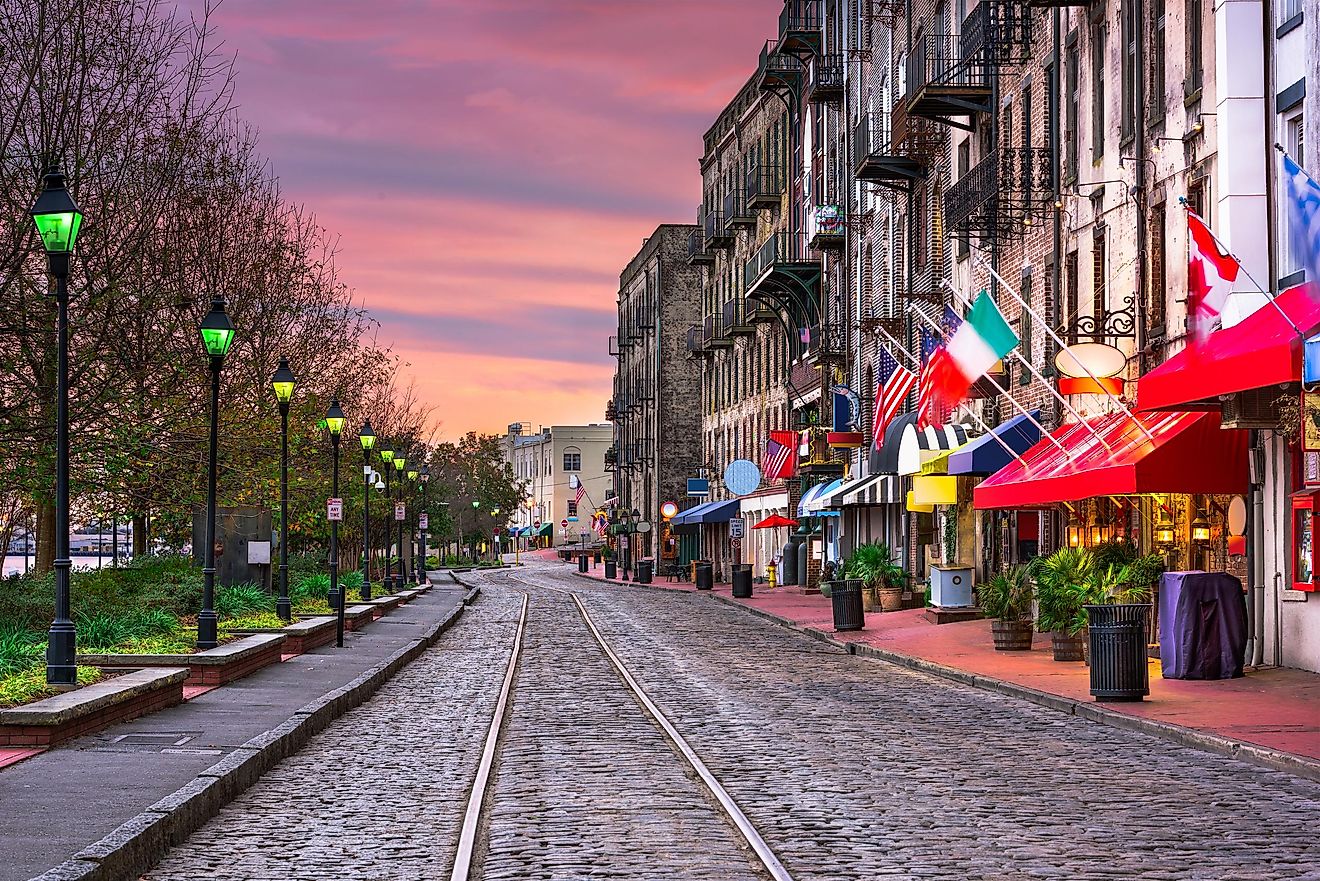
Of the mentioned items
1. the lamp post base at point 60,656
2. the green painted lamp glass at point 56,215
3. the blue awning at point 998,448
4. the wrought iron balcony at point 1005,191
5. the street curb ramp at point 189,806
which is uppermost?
the wrought iron balcony at point 1005,191

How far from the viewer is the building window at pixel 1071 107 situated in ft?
99.6

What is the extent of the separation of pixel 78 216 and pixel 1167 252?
15985 mm

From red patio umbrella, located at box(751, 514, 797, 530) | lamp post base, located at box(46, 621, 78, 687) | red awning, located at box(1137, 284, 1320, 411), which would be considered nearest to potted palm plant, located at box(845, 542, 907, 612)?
red patio umbrella, located at box(751, 514, 797, 530)

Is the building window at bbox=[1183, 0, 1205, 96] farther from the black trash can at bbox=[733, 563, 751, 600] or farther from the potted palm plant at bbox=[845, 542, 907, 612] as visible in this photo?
the black trash can at bbox=[733, 563, 751, 600]

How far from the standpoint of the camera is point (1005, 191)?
33.1m

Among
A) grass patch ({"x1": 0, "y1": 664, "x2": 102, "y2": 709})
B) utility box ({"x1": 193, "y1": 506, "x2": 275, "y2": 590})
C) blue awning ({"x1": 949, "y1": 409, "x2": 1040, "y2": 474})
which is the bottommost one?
grass patch ({"x1": 0, "y1": 664, "x2": 102, "y2": 709})

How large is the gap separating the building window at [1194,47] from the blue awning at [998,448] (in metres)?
8.34

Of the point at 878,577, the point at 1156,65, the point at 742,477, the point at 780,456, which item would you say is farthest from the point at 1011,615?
the point at 742,477

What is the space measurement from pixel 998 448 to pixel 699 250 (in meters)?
51.8

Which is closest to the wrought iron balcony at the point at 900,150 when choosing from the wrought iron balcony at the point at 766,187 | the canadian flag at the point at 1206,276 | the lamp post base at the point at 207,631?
the canadian flag at the point at 1206,276

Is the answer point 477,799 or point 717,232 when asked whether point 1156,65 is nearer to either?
point 477,799

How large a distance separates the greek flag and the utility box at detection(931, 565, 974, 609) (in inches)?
701

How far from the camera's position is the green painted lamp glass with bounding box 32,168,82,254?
15906 mm

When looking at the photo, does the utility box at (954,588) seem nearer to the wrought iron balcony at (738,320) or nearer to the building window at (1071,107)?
the building window at (1071,107)
